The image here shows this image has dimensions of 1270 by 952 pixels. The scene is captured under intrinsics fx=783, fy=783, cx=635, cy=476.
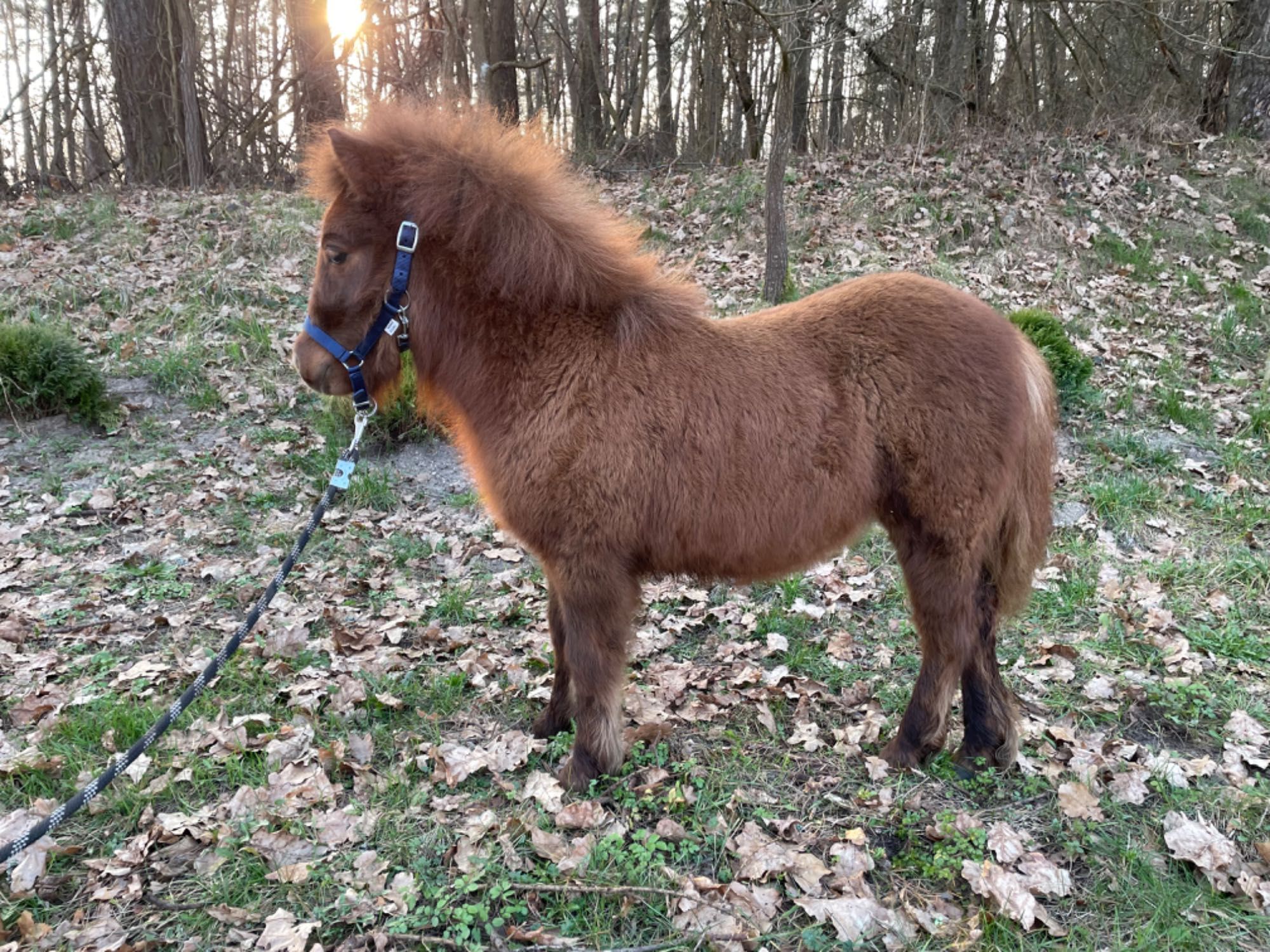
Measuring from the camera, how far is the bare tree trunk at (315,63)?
404 inches

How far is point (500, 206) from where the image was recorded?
110 inches

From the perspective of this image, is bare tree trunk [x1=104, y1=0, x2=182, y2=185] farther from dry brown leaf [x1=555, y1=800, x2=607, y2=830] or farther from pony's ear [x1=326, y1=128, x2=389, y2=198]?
dry brown leaf [x1=555, y1=800, x2=607, y2=830]

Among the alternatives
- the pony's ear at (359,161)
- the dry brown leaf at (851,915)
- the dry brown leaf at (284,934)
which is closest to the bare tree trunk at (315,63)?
the pony's ear at (359,161)

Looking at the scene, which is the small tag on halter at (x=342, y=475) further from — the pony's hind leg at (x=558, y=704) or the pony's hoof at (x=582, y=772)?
the pony's hoof at (x=582, y=772)

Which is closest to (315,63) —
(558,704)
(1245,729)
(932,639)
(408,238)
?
(408,238)

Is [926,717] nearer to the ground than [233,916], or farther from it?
farther from it

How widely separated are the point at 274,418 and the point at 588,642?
4707 mm

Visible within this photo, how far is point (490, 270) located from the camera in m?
2.83

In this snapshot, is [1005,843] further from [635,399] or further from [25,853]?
[25,853]

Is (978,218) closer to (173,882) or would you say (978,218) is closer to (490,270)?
(490,270)

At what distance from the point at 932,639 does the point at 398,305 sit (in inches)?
94.3

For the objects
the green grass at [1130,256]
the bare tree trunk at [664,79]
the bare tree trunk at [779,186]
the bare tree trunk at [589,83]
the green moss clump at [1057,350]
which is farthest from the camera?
the bare tree trunk at [664,79]

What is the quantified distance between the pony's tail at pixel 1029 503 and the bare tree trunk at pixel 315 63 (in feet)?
32.2

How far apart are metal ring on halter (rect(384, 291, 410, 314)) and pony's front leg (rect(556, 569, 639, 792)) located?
1.15 meters
